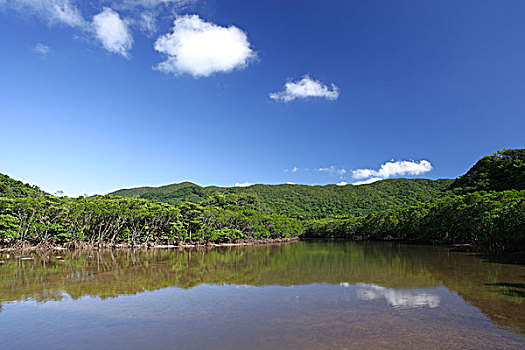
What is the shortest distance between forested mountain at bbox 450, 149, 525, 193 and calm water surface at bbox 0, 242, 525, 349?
1953 inches

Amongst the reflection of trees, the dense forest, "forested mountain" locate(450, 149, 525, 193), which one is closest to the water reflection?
the reflection of trees

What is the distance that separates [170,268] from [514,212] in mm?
30461

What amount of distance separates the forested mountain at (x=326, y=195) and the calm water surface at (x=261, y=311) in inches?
3661

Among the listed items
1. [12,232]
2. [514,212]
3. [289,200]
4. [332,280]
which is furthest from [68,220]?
[289,200]

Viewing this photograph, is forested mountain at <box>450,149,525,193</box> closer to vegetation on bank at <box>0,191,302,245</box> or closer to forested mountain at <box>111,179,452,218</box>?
forested mountain at <box>111,179,452,218</box>

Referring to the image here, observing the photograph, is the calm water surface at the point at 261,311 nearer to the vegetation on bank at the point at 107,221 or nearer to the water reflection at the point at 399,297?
the water reflection at the point at 399,297

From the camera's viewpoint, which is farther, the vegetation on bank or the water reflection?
the vegetation on bank

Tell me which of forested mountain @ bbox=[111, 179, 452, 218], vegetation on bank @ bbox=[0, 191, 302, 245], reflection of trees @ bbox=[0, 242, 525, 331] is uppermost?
forested mountain @ bbox=[111, 179, 452, 218]

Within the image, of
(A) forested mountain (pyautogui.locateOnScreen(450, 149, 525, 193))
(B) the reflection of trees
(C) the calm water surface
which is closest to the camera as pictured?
(C) the calm water surface

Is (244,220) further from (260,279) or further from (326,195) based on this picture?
(326,195)

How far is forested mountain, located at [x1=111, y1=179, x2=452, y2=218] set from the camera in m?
118

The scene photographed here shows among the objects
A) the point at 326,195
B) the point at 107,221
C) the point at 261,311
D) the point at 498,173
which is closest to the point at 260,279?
the point at 261,311

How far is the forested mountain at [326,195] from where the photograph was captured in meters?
118

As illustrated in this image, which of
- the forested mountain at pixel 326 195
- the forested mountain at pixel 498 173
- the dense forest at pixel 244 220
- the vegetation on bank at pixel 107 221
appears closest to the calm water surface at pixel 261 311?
the dense forest at pixel 244 220
